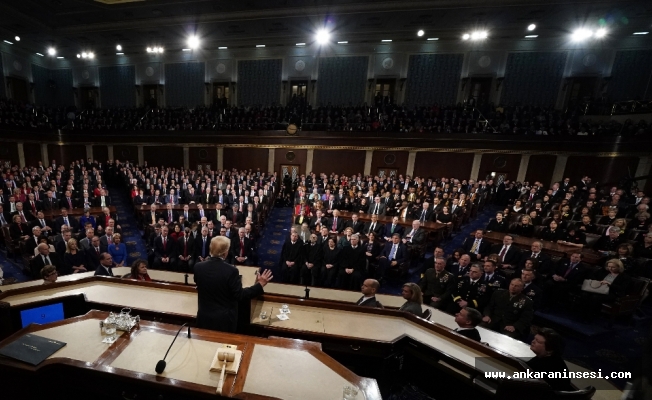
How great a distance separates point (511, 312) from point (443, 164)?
12638 millimetres

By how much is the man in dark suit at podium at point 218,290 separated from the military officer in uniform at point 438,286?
3438mm

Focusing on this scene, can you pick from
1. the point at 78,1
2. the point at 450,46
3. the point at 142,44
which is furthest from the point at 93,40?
the point at 450,46

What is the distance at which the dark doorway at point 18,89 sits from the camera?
20278 millimetres

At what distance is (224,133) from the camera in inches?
680

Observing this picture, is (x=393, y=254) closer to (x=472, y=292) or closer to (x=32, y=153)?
(x=472, y=292)

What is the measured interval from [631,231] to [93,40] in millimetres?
28315

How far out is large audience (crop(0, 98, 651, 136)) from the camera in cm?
1409

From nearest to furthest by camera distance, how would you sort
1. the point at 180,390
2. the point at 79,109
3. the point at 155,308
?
1. the point at 180,390
2. the point at 155,308
3. the point at 79,109

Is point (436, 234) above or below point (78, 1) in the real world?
below

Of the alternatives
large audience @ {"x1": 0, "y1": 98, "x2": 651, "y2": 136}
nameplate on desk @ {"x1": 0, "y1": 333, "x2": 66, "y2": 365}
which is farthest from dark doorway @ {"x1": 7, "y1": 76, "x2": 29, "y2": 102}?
nameplate on desk @ {"x1": 0, "y1": 333, "x2": 66, "y2": 365}

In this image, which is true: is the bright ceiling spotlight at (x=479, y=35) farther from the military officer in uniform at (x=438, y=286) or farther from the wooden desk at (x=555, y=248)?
the military officer in uniform at (x=438, y=286)

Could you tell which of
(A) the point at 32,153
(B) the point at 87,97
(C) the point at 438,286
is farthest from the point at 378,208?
(B) the point at 87,97

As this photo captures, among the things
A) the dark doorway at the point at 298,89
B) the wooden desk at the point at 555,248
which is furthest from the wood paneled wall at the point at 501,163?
the dark doorway at the point at 298,89

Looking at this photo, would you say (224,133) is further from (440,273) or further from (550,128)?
(550,128)
